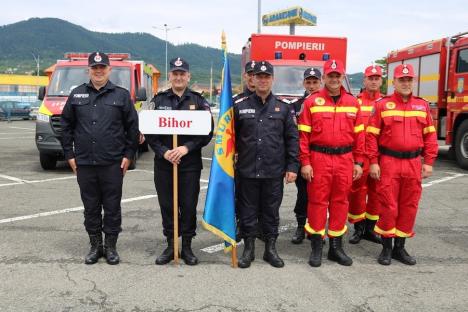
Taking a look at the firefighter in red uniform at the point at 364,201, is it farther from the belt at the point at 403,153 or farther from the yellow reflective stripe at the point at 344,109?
the yellow reflective stripe at the point at 344,109

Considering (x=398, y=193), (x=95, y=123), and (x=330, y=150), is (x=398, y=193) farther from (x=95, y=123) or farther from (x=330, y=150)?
(x=95, y=123)

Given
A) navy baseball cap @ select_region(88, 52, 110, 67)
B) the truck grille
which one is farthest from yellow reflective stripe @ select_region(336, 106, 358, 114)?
the truck grille

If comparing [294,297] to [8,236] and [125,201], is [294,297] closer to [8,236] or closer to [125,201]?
[8,236]

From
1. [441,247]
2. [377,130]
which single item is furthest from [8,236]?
[441,247]

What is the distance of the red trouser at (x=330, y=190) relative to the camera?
454cm

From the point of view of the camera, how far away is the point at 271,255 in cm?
462

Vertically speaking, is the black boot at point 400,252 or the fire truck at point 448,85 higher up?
the fire truck at point 448,85

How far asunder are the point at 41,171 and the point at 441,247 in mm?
7890

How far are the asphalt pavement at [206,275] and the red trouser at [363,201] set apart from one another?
1.04 ft

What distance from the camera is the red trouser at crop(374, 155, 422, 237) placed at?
466cm

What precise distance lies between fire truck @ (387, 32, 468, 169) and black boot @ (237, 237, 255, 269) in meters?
8.13

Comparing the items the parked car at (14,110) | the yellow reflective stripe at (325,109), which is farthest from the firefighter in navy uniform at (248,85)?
the parked car at (14,110)

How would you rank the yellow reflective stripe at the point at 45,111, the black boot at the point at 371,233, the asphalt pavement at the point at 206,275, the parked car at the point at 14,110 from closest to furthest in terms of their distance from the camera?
the asphalt pavement at the point at 206,275 < the black boot at the point at 371,233 < the yellow reflective stripe at the point at 45,111 < the parked car at the point at 14,110

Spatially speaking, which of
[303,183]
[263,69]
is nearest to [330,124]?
[263,69]
